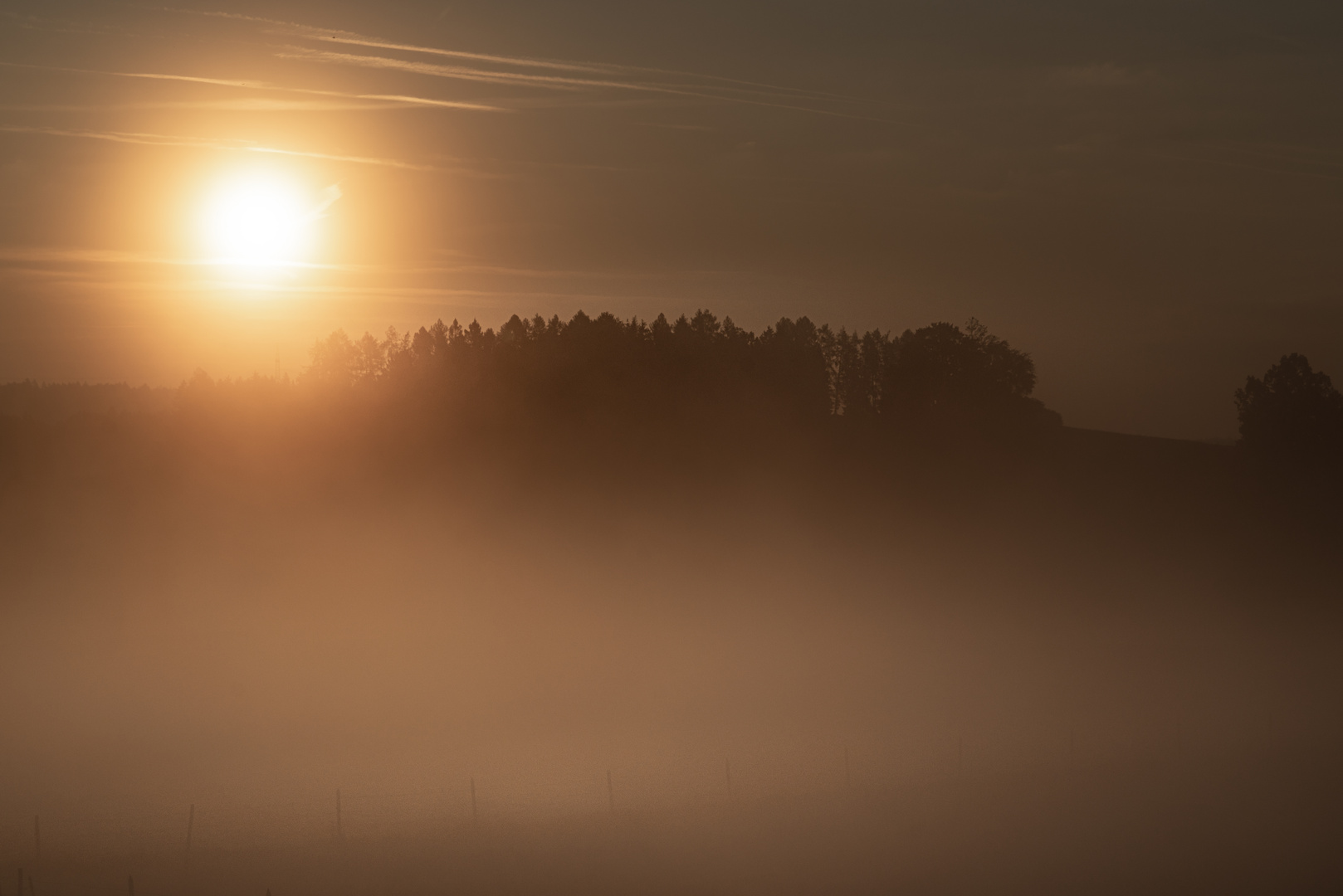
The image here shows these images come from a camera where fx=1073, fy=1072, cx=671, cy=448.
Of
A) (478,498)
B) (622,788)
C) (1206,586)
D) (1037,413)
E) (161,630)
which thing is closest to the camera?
(622,788)

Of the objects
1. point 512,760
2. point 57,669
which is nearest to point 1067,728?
point 512,760

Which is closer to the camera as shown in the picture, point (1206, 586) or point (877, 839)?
point (877, 839)

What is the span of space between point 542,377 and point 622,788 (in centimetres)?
4383

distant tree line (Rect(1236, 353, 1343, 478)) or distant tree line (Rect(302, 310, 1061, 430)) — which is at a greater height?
distant tree line (Rect(302, 310, 1061, 430))

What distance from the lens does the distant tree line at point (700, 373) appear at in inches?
3221

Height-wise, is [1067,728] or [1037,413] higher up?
[1037,413]

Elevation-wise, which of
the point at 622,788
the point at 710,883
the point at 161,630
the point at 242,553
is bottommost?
the point at 710,883

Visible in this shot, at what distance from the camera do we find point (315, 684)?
219ft

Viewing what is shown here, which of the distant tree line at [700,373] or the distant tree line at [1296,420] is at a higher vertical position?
the distant tree line at [700,373]

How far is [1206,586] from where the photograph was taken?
249 ft

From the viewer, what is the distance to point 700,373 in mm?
85625

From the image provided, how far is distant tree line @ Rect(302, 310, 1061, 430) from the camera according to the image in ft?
268

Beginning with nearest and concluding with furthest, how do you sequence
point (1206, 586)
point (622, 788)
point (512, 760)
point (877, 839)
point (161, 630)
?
point (877, 839) → point (622, 788) → point (512, 760) → point (161, 630) → point (1206, 586)

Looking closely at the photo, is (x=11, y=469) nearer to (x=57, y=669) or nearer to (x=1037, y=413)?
(x=57, y=669)
